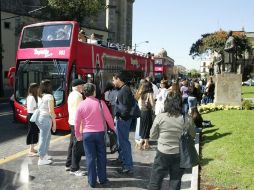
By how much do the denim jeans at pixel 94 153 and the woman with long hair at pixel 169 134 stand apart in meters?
1.61

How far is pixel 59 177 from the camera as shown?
791 cm

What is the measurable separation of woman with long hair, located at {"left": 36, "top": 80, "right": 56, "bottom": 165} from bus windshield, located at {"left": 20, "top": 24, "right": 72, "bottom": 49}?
4.94 meters

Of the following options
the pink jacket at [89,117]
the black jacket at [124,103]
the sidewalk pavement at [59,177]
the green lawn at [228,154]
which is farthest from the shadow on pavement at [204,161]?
the pink jacket at [89,117]

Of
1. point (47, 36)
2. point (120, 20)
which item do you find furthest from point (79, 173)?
point (120, 20)

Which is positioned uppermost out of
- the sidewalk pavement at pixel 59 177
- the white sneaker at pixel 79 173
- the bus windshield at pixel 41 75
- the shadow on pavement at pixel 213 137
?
the bus windshield at pixel 41 75

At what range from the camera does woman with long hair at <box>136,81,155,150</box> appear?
1048 centimetres

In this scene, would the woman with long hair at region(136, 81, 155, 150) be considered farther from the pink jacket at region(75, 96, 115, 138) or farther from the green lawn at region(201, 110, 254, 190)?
the pink jacket at region(75, 96, 115, 138)

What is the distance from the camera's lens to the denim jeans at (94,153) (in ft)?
23.5

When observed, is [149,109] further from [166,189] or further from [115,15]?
[115,15]

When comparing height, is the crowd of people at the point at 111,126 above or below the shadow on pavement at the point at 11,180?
above

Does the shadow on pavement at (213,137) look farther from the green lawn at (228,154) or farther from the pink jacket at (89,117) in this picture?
the pink jacket at (89,117)

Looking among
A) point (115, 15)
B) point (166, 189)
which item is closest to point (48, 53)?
point (166, 189)

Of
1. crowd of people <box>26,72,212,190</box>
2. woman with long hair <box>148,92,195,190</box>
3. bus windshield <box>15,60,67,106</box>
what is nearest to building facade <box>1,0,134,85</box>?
bus windshield <box>15,60,67,106</box>

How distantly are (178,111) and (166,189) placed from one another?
2.03m
